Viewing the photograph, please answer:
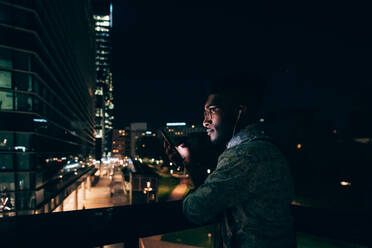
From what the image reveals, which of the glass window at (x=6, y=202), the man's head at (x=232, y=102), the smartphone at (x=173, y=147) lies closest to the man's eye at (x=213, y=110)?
the man's head at (x=232, y=102)

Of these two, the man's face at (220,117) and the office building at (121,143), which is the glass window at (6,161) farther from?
the office building at (121,143)

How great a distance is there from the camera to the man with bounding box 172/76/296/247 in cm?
106

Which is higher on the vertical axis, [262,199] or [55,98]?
[55,98]

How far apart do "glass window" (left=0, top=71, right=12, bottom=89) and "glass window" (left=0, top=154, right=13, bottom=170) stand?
431 cm

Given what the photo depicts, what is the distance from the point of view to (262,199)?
1.14 metres

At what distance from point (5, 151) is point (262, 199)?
632 inches

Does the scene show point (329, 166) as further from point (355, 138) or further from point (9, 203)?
point (9, 203)

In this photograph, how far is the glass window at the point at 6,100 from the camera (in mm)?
11820

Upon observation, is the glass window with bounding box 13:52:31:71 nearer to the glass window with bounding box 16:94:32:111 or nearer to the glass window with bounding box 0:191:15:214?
the glass window with bounding box 16:94:32:111

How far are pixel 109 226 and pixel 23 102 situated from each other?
15.0 m

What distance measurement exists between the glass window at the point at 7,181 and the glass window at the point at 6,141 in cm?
160

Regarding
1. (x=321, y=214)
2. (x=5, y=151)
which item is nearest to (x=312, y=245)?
(x=321, y=214)

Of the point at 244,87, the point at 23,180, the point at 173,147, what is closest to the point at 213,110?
the point at 244,87

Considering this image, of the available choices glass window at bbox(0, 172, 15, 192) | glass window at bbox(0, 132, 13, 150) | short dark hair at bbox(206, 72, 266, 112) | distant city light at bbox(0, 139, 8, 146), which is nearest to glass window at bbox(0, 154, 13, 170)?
glass window at bbox(0, 172, 15, 192)
